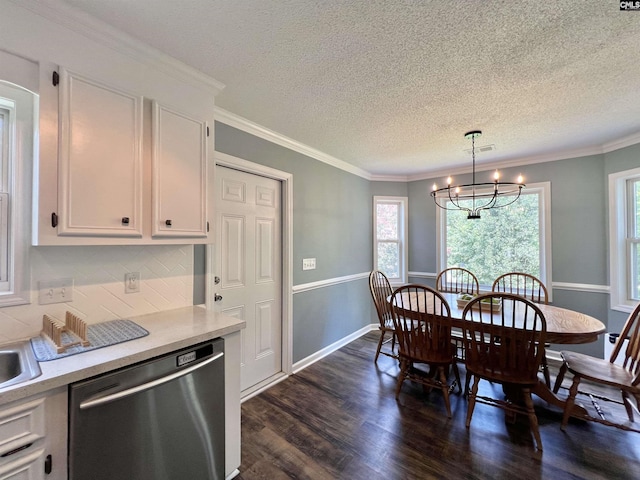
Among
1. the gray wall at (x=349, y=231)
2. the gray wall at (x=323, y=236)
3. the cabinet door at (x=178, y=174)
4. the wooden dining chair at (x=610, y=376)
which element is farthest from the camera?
the gray wall at (x=349, y=231)

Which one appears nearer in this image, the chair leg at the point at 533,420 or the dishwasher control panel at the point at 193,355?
the dishwasher control panel at the point at 193,355

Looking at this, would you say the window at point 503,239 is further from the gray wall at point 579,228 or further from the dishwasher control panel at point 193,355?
the dishwasher control panel at point 193,355

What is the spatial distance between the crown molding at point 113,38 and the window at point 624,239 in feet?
13.6

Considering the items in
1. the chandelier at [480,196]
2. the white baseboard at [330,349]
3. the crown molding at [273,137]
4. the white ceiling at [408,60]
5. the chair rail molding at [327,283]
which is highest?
the white ceiling at [408,60]

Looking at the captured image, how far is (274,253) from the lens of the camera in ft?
9.27

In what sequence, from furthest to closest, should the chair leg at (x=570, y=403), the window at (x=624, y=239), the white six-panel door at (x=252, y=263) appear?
the window at (x=624, y=239) → the white six-panel door at (x=252, y=263) → the chair leg at (x=570, y=403)

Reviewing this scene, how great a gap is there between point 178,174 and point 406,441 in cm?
236

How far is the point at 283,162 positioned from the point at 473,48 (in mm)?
1830

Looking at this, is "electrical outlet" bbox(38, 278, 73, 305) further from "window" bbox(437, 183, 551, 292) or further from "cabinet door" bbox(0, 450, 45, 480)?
"window" bbox(437, 183, 551, 292)

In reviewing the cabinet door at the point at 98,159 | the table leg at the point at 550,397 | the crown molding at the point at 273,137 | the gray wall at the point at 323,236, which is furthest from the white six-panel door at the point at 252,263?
the table leg at the point at 550,397

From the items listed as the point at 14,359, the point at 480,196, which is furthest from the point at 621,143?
the point at 14,359

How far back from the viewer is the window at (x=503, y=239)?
346cm

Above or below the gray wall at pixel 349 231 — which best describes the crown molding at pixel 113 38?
above

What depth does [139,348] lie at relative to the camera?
47.5 inches
